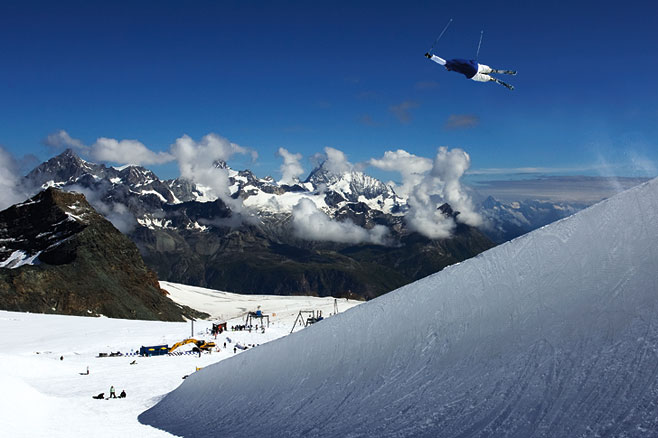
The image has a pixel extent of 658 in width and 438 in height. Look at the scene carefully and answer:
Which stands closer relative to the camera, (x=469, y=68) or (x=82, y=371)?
(x=469, y=68)

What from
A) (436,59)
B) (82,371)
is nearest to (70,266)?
(82,371)

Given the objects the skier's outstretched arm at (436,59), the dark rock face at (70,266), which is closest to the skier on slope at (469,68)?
the skier's outstretched arm at (436,59)

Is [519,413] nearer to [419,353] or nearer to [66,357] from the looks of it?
[419,353]

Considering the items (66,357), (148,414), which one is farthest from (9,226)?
(148,414)

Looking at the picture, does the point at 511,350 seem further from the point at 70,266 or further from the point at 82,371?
the point at 70,266

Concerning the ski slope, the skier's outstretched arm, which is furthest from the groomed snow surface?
the skier's outstretched arm

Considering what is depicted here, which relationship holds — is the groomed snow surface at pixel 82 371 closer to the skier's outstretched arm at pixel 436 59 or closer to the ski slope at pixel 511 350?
the ski slope at pixel 511 350
